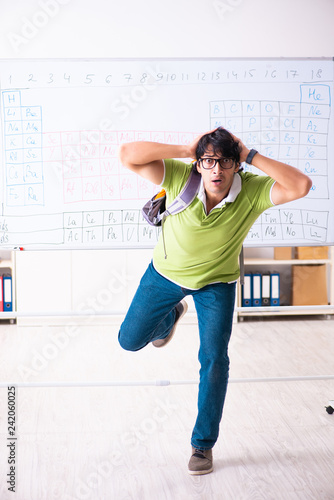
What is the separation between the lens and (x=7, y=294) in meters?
4.34

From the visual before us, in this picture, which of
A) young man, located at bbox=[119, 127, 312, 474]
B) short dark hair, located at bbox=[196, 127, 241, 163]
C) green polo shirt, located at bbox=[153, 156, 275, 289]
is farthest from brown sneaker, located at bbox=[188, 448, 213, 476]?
short dark hair, located at bbox=[196, 127, 241, 163]

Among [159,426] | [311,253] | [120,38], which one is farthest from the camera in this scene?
[311,253]

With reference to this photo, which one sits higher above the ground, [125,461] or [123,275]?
[123,275]

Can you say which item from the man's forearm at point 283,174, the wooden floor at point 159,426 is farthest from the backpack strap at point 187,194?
the wooden floor at point 159,426

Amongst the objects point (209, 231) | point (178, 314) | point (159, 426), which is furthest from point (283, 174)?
point (159, 426)

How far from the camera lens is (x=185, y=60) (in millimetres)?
2580

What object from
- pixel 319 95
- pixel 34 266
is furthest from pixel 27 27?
pixel 319 95

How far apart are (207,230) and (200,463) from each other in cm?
87

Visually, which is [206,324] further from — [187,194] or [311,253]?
[311,253]

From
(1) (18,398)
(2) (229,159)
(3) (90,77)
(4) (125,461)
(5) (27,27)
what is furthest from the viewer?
(5) (27,27)

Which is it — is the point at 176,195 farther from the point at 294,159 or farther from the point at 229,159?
the point at 294,159

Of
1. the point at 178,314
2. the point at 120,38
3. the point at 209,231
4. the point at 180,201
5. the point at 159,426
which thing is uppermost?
the point at 120,38

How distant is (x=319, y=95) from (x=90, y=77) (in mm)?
1072

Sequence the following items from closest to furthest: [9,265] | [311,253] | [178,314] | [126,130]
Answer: [178,314]
[126,130]
[9,265]
[311,253]
